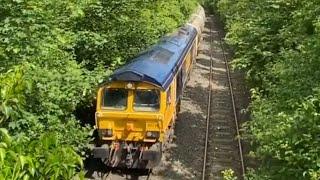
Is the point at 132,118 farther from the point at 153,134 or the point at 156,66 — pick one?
the point at 156,66

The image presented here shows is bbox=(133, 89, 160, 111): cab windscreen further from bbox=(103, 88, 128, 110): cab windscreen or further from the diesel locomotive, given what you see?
bbox=(103, 88, 128, 110): cab windscreen

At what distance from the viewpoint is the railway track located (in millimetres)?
13453

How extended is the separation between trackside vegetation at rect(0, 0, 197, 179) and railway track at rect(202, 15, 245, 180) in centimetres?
354

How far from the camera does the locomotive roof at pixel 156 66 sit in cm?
1173

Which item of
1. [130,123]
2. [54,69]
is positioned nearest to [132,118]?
[130,123]

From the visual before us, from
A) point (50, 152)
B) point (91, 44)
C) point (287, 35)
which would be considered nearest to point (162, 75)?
point (91, 44)

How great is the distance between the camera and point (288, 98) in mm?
9062

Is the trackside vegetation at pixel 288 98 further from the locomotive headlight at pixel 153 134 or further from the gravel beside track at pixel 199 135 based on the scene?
the gravel beside track at pixel 199 135

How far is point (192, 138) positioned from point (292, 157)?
8520mm

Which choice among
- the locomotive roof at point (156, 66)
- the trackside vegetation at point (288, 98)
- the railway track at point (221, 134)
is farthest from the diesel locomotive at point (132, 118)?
the trackside vegetation at point (288, 98)

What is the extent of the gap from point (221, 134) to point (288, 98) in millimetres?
Answer: 7494

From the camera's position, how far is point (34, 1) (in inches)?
364

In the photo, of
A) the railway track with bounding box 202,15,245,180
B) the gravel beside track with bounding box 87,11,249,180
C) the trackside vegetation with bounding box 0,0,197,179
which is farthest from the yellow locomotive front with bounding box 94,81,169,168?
the railway track with bounding box 202,15,245,180

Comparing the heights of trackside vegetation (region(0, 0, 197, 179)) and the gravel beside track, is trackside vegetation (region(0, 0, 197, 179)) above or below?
above
